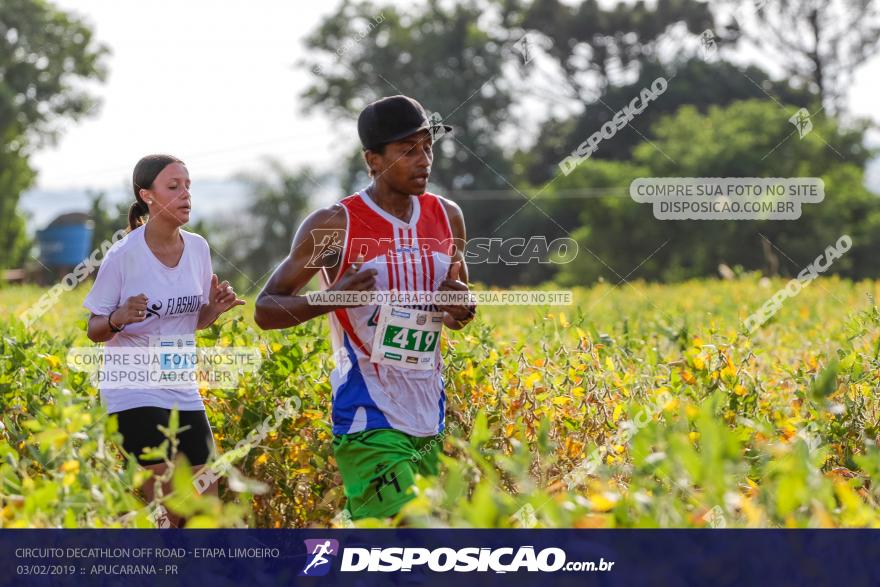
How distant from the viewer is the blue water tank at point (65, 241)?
29203mm

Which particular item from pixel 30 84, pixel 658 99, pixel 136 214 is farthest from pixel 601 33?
pixel 136 214

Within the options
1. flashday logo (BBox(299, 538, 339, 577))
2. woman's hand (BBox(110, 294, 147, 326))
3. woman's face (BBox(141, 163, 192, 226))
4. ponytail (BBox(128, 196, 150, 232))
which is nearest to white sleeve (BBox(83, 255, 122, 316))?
woman's hand (BBox(110, 294, 147, 326))

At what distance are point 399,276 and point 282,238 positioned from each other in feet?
147

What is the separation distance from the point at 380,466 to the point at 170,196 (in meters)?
1.53

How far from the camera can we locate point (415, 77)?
152 feet

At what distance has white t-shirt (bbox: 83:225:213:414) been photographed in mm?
4648

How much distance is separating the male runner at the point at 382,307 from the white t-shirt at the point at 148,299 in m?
0.55

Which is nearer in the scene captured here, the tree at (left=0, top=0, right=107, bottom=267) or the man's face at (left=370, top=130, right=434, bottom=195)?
the man's face at (left=370, top=130, right=434, bottom=195)

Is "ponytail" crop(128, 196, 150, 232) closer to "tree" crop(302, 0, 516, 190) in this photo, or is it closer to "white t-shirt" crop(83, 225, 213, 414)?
"white t-shirt" crop(83, 225, 213, 414)

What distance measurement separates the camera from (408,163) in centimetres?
436

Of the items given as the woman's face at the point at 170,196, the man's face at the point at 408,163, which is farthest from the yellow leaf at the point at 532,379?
the woman's face at the point at 170,196

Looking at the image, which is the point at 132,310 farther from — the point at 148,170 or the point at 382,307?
the point at 382,307

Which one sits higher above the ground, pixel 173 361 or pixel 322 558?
pixel 173 361

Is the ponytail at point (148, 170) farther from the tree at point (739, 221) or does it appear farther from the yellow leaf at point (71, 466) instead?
the tree at point (739, 221)
